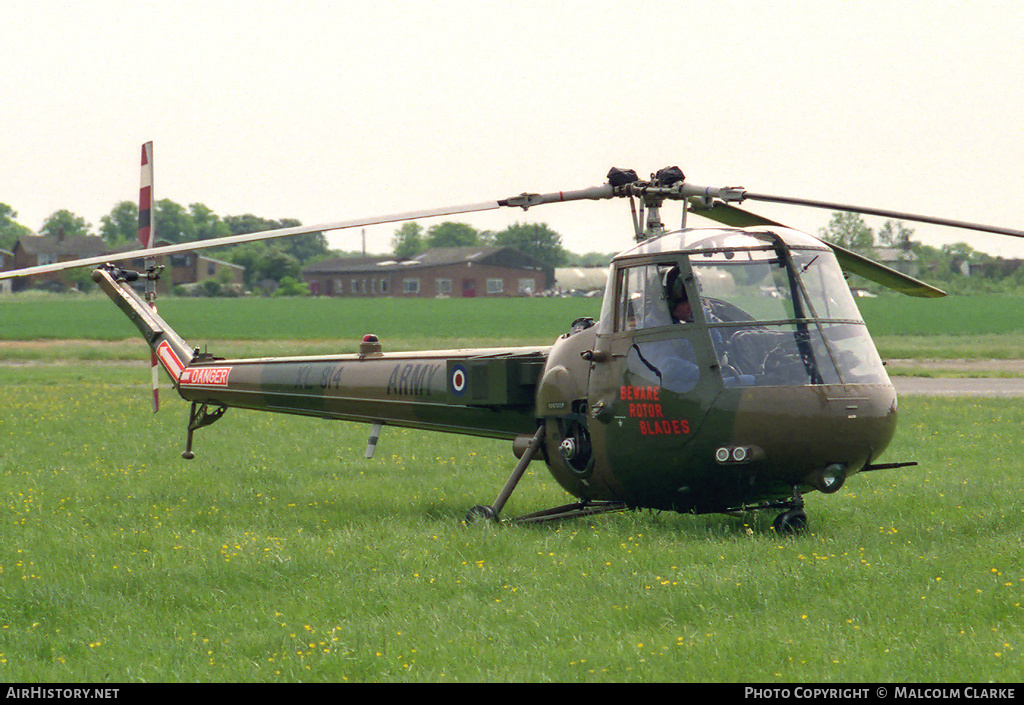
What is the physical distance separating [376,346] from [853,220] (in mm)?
138466

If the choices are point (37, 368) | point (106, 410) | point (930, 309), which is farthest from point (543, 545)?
point (930, 309)

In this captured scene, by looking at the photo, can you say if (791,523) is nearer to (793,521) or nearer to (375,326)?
(793,521)

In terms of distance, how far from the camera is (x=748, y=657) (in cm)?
673

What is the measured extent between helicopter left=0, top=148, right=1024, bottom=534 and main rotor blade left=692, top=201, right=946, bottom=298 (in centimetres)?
3

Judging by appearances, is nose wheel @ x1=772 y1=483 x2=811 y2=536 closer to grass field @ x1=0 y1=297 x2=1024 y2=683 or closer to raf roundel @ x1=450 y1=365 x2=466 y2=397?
grass field @ x1=0 y1=297 x2=1024 y2=683

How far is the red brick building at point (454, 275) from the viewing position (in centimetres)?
11862

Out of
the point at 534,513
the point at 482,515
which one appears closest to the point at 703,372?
the point at 534,513

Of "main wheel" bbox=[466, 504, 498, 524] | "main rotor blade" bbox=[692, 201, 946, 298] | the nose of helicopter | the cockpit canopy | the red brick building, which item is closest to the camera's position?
the nose of helicopter

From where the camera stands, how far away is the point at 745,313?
9508 mm

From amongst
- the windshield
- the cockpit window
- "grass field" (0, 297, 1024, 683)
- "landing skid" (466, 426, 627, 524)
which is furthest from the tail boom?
the windshield

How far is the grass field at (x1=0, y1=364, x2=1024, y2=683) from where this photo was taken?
678 cm

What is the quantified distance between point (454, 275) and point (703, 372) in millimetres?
109421

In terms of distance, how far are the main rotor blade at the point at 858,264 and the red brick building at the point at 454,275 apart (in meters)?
107

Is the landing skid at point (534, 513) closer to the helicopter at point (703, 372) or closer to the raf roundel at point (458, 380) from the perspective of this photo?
the helicopter at point (703, 372)
